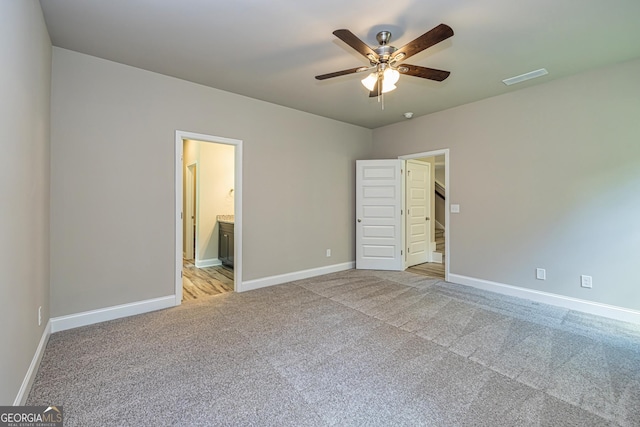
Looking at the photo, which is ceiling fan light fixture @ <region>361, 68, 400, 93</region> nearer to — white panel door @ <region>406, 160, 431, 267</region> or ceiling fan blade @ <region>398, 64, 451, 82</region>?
ceiling fan blade @ <region>398, 64, 451, 82</region>

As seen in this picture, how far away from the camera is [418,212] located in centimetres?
567

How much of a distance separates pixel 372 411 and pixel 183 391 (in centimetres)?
124

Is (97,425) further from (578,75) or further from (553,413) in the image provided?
(578,75)

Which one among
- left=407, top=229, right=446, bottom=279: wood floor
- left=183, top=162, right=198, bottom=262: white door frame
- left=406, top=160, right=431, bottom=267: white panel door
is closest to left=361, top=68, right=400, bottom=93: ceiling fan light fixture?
left=406, top=160, right=431, bottom=267: white panel door

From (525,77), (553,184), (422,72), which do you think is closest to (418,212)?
(553,184)

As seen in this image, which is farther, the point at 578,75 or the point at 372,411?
the point at 578,75

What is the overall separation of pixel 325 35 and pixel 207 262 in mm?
4734

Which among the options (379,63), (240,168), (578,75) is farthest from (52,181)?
(578,75)

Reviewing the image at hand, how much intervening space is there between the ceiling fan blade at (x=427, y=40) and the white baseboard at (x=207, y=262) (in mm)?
5007

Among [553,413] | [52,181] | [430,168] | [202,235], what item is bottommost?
[553,413]

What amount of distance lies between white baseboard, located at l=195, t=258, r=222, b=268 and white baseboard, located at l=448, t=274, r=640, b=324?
14.9 feet

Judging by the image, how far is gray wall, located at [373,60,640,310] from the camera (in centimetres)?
293

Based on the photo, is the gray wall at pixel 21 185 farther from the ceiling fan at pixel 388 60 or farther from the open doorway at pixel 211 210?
the open doorway at pixel 211 210

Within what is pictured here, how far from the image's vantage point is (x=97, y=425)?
1.51 m
